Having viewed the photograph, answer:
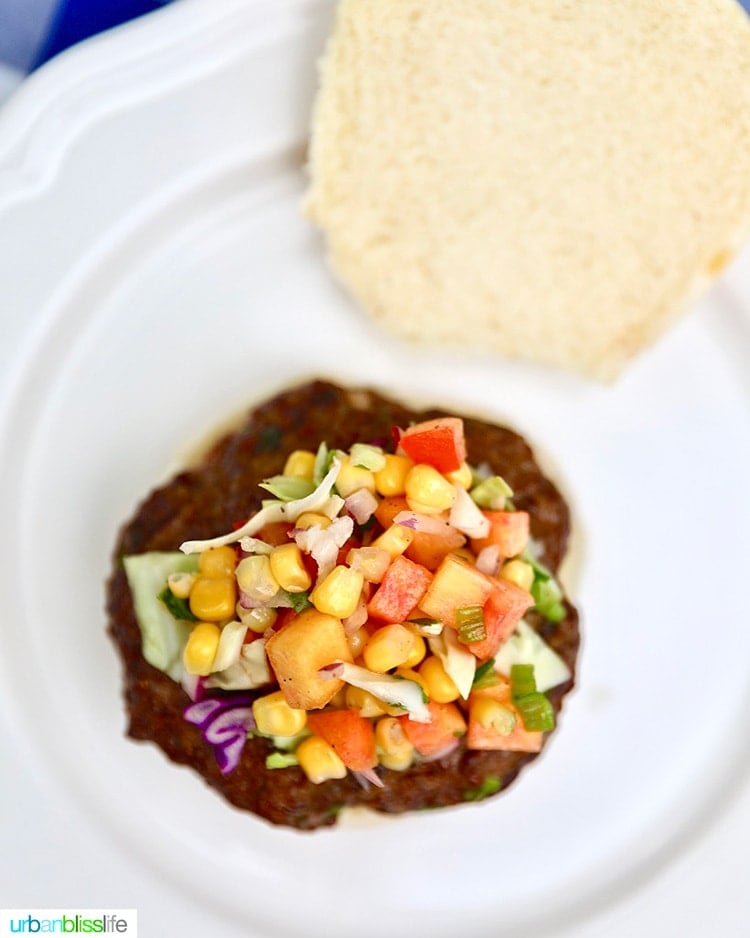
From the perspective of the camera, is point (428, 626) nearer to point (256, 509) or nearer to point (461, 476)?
point (461, 476)

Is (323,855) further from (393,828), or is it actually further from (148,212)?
(148,212)

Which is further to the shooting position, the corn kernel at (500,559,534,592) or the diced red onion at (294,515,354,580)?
the corn kernel at (500,559,534,592)

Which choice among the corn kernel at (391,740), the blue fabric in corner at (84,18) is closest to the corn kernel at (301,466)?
the corn kernel at (391,740)

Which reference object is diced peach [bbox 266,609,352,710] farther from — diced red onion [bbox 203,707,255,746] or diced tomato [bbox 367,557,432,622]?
diced red onion [bbox 203,707,255,746]

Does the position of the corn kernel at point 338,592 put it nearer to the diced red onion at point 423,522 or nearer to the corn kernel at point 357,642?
the corn kernel at point 357,642

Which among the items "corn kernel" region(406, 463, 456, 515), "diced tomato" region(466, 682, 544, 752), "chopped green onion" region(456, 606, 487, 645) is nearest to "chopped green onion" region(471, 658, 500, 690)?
"diced tomato" region(466, 682, 544, 752)

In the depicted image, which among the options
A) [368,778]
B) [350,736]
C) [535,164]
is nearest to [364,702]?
[350,736]
